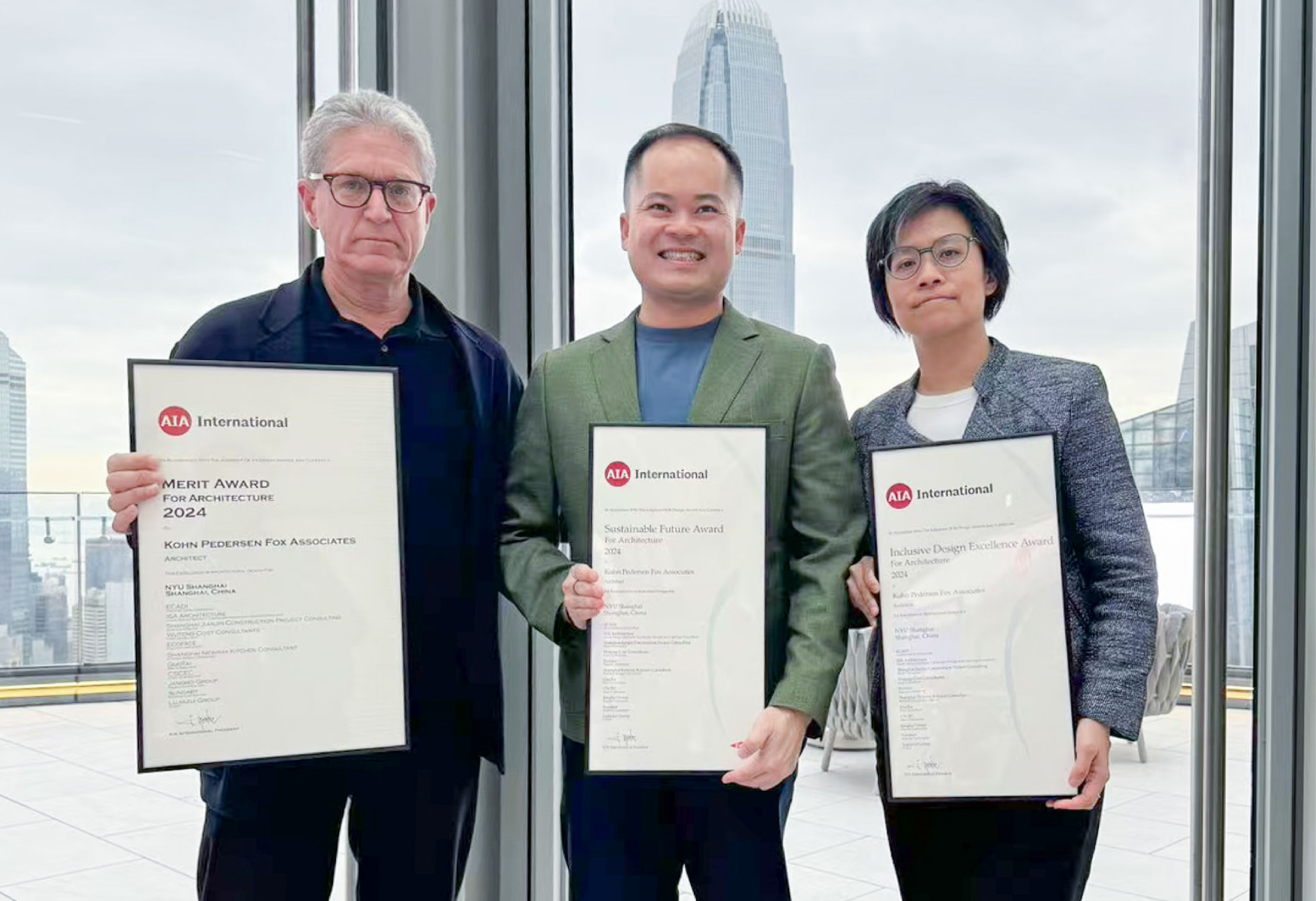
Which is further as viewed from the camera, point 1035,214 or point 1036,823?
point 1035,214

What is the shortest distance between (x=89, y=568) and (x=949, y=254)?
171cm

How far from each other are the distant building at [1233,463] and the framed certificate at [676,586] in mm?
895

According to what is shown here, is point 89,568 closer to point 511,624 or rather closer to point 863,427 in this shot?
point 511,624

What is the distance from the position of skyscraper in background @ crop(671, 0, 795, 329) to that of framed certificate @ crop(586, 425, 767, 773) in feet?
2.29

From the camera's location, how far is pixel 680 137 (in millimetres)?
1562

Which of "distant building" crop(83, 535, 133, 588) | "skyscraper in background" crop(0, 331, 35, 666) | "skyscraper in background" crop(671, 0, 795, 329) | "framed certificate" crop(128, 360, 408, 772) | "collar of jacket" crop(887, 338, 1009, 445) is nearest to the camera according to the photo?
"framed certificate" crop(128, 360, 408, 772)

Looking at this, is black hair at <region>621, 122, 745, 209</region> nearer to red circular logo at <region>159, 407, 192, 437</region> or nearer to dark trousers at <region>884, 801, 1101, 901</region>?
red circular logo at <region>159, 407, 192, 437</region>

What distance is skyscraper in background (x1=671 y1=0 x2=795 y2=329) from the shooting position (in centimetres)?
211

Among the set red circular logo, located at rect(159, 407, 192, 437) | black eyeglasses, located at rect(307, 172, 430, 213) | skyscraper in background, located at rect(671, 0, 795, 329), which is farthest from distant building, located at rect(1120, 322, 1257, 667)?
red circular logo, located at rect(159, 407, 192, 437)

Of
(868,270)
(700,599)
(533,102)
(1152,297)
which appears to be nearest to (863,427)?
(868,270)

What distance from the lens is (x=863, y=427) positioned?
5.23ft

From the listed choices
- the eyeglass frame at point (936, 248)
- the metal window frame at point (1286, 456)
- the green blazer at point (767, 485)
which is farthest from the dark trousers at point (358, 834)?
the metal window frame at point (1286, 456)

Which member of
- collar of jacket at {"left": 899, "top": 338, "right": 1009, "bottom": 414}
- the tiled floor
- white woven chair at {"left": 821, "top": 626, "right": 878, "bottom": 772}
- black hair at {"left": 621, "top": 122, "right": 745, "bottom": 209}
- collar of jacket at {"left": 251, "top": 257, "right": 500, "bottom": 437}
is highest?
black hair at {"left": 621, "top": 122, "right": 745, "bottom": 209}
